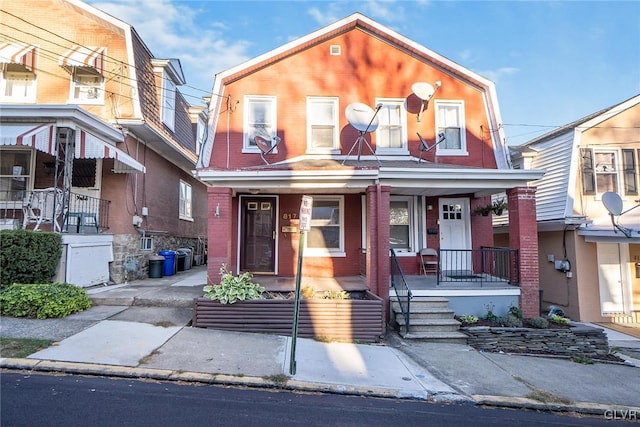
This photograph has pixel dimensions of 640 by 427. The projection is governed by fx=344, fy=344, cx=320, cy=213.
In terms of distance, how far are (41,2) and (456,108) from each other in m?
13.1

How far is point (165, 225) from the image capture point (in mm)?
12977

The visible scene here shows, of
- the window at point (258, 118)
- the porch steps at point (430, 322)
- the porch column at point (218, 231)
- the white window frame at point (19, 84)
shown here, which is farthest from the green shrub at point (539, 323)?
the white window frame at point (19, 84)

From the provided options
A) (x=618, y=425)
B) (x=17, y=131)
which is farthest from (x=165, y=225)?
(x=618, y=425)

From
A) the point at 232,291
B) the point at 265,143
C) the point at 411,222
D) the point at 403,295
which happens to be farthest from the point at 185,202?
the point at 403,295

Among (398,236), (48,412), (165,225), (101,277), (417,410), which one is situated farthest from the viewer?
(165,225)

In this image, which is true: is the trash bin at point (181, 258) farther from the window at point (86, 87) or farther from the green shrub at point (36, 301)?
the green shrub at point (36, 301)

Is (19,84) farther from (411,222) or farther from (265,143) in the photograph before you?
(411,222)

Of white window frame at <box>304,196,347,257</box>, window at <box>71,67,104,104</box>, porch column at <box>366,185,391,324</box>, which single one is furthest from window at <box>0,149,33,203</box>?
porch column at <box>366,185,391,324</box>

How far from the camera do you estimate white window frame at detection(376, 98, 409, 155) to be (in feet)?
32.7

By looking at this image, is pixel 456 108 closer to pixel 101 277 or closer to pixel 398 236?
pixel 398 236

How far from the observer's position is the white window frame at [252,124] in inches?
385

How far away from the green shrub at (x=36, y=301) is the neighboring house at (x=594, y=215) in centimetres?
1302

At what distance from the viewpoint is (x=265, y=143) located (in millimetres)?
9359

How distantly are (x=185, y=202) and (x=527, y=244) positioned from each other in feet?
44.2
